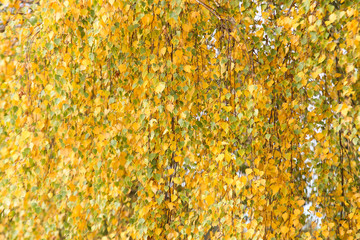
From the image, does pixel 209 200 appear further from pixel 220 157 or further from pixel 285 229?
pixel 285 229

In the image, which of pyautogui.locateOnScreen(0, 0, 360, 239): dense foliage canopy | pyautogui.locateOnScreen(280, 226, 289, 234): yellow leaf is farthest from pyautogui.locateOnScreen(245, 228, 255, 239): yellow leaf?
pyautogui.locateOnScreen(280, 226, 289, 234): yellow leaf

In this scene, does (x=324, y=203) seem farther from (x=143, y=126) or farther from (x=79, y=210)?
(x=79, y=210)

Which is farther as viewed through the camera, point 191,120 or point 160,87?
point 191,120

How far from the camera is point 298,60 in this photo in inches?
83.1

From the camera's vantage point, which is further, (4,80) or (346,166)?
(4,80)

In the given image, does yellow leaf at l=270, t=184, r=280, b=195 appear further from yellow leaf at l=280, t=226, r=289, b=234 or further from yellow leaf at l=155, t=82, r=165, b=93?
yellow leaf at l=155, t=82, r=165, b=93

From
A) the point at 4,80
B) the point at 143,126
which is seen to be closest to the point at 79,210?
the point at 143,126

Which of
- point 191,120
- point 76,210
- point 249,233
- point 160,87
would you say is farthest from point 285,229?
point 76,210

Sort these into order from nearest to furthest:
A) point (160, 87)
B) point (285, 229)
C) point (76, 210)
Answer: point (160, 87) < point (285, 229) < point (76, 210)

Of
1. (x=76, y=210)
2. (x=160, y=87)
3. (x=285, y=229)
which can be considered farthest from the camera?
(x=76, y=210)

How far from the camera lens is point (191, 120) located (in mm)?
2059

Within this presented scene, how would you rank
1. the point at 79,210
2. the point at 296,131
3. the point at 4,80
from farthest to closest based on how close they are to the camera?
1. the point at 4,80
2. the point at 79,210
3. the point at 296,131

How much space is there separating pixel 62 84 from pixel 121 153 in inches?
16.8

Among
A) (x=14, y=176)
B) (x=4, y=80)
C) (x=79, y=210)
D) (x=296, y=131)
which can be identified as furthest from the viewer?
→ (x=4, y=80)
